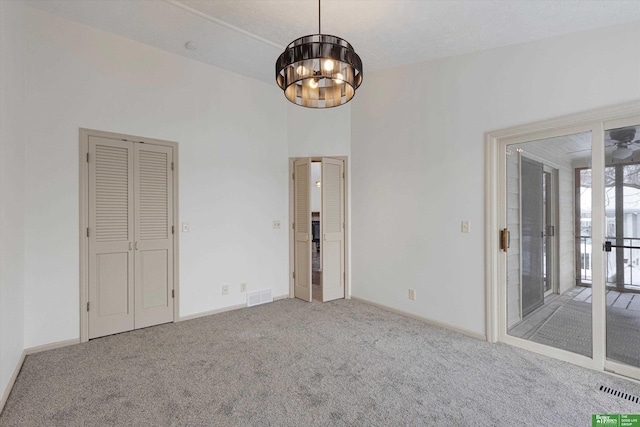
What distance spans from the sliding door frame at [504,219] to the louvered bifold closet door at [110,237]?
3933mm

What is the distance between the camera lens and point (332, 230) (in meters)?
4.56

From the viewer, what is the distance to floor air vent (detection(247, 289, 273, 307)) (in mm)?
4320

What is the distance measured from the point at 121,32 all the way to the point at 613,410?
5.42 metres

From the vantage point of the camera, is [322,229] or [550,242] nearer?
[550,242]

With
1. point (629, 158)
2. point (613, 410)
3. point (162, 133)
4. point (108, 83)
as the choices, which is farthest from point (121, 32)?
point (613, 410)

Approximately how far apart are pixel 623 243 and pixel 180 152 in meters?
4.59

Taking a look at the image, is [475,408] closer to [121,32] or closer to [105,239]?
[105,239]

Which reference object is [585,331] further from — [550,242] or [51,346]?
[51,346]

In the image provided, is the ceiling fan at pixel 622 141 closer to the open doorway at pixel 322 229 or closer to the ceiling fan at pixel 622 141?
the ceiling fan at pixel 622 141

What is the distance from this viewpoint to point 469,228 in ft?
10.8

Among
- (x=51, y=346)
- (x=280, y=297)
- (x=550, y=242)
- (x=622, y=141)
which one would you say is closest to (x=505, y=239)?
(x=550, y=242)

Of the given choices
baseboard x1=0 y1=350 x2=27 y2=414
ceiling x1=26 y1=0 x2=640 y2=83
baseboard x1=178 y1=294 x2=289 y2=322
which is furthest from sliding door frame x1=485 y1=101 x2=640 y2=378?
baseboard x1=0 y1=350 x2=27 y2=414

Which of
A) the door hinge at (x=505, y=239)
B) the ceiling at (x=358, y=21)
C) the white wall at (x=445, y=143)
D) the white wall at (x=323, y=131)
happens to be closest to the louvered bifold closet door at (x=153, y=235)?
the ceiling at (x=358, y=21)

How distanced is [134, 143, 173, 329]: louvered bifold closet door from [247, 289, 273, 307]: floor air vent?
A: 3.38ft
